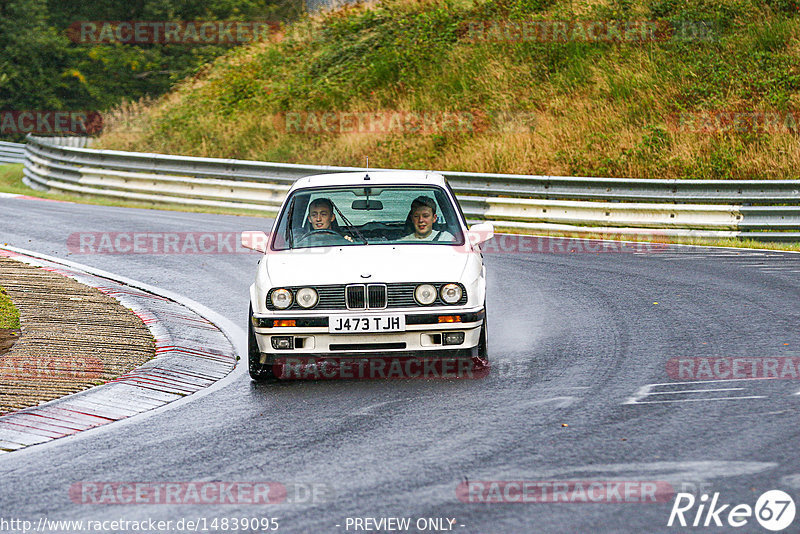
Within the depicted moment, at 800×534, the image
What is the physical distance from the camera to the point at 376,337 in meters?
7.60

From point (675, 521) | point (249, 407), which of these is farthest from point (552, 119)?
point (675, 521)

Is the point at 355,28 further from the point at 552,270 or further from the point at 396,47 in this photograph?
the point at 552,270

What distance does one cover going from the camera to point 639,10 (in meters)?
26.9

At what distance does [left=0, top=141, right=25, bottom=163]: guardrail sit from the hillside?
753 cm

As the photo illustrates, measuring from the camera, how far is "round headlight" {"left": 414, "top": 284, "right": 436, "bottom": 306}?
7.68m

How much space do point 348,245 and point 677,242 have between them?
922cm

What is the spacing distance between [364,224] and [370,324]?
1743mm
